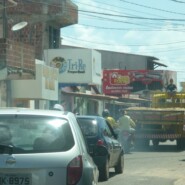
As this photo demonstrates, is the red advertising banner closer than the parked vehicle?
No

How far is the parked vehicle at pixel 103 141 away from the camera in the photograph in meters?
14.8

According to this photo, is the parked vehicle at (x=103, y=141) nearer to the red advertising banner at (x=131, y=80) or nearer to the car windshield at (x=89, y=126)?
the car windshield at (x=89, y=126)

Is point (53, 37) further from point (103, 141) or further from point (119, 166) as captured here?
point (103, 141)

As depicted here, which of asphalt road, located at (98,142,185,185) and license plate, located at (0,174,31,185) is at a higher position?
license plate, located at (0,174,31,185)

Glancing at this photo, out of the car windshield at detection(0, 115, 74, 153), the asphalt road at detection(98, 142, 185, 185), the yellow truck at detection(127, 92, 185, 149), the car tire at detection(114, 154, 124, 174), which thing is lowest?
the asphalt road at detection(98, 142, 185, 185)

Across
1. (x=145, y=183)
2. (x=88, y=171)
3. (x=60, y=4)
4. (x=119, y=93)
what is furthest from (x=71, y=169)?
(x=119, y=93)

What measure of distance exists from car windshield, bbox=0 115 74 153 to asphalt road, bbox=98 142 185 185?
6870mm

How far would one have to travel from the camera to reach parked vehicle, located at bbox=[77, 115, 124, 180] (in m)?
14.8

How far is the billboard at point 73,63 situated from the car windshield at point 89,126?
1923 centimetres

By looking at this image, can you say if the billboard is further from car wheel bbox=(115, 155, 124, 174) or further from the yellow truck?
car wheel bbox=(115, 155, 124, 174)

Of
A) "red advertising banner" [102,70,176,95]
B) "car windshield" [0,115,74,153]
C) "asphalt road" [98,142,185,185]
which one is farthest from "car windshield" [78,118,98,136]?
"red advertising banner" [102,70,176,95]

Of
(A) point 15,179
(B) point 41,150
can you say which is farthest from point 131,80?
(A) point 15,179

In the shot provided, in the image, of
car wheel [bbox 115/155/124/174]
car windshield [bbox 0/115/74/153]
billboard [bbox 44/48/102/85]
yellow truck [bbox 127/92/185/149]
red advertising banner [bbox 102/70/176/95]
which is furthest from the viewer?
red advertising banner [bbox 102/70/176/95]

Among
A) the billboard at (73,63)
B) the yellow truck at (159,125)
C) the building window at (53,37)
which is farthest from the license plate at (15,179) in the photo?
the building window at (53,37)
